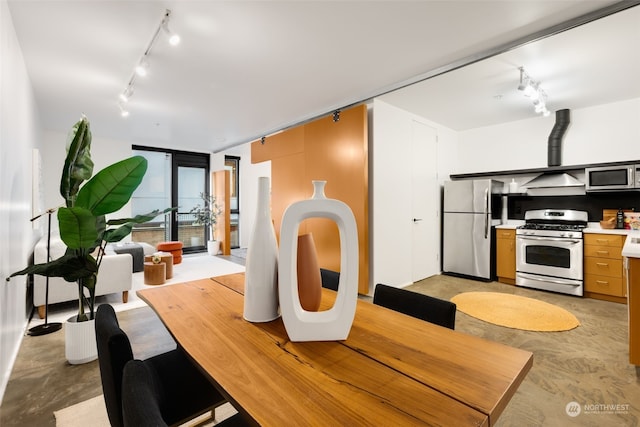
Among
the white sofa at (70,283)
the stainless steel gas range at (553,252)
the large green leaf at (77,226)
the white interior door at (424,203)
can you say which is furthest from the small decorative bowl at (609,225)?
the white sofa at (70,283)

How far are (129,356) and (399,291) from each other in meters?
1.10

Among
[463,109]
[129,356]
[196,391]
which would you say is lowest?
[196,391]

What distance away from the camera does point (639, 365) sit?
2.12m

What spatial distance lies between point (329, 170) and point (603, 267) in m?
3.81

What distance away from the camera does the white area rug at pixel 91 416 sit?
1638mm

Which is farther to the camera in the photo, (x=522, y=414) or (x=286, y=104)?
(x=286, y=104)

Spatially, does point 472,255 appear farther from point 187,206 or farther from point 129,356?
point 187,206

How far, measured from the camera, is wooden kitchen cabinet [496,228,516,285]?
4.55m

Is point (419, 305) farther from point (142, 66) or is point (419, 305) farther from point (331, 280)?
point (142, 66)

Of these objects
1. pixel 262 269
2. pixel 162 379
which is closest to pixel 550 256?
pixel 262 269

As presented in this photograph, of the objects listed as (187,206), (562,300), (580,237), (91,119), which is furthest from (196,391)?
(187,206)

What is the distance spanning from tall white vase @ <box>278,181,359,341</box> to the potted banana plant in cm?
132

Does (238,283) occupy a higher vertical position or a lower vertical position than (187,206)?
lower

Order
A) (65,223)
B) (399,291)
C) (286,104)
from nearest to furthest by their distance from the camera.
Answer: (399,291) → (65,223) → (286,104)
